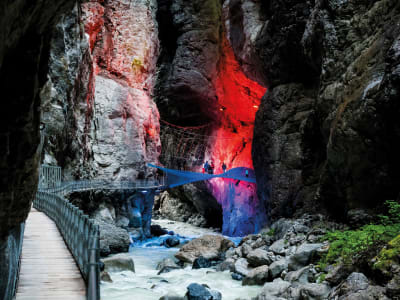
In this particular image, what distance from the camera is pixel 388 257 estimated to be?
5332mm

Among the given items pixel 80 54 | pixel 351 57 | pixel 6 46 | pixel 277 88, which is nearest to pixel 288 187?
pixel 277 88

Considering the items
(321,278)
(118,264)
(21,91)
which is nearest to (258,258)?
(321,278)

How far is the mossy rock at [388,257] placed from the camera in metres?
5.20

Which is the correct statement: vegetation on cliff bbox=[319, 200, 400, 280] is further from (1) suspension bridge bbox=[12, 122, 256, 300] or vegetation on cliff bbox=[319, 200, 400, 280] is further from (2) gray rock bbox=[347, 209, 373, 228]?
(1) suspension bridge bbox=[12, 122, 256, 300]

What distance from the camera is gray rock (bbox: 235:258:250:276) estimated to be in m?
9.62

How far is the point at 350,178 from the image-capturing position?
8930 mm

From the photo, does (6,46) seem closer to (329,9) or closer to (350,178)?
(350,178)

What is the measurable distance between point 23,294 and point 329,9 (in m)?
10.2

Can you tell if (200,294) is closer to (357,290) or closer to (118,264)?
(357,290)

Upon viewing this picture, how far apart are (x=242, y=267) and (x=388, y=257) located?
509cm

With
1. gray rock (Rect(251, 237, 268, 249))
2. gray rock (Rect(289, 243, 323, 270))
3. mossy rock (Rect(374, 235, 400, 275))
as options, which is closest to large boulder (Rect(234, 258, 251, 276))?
gray rock (Rect(251, 237, 268, 249))

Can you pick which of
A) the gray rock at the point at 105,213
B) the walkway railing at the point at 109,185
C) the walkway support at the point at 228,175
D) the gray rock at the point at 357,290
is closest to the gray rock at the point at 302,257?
the gray rock at the point at 357,290

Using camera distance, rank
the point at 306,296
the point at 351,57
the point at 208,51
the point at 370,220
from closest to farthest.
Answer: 1. the point at 306,296
2. the point at 370,220
3. the point at 351,57
4. the point at 208,51

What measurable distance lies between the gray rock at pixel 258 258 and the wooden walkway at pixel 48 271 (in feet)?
17.0
